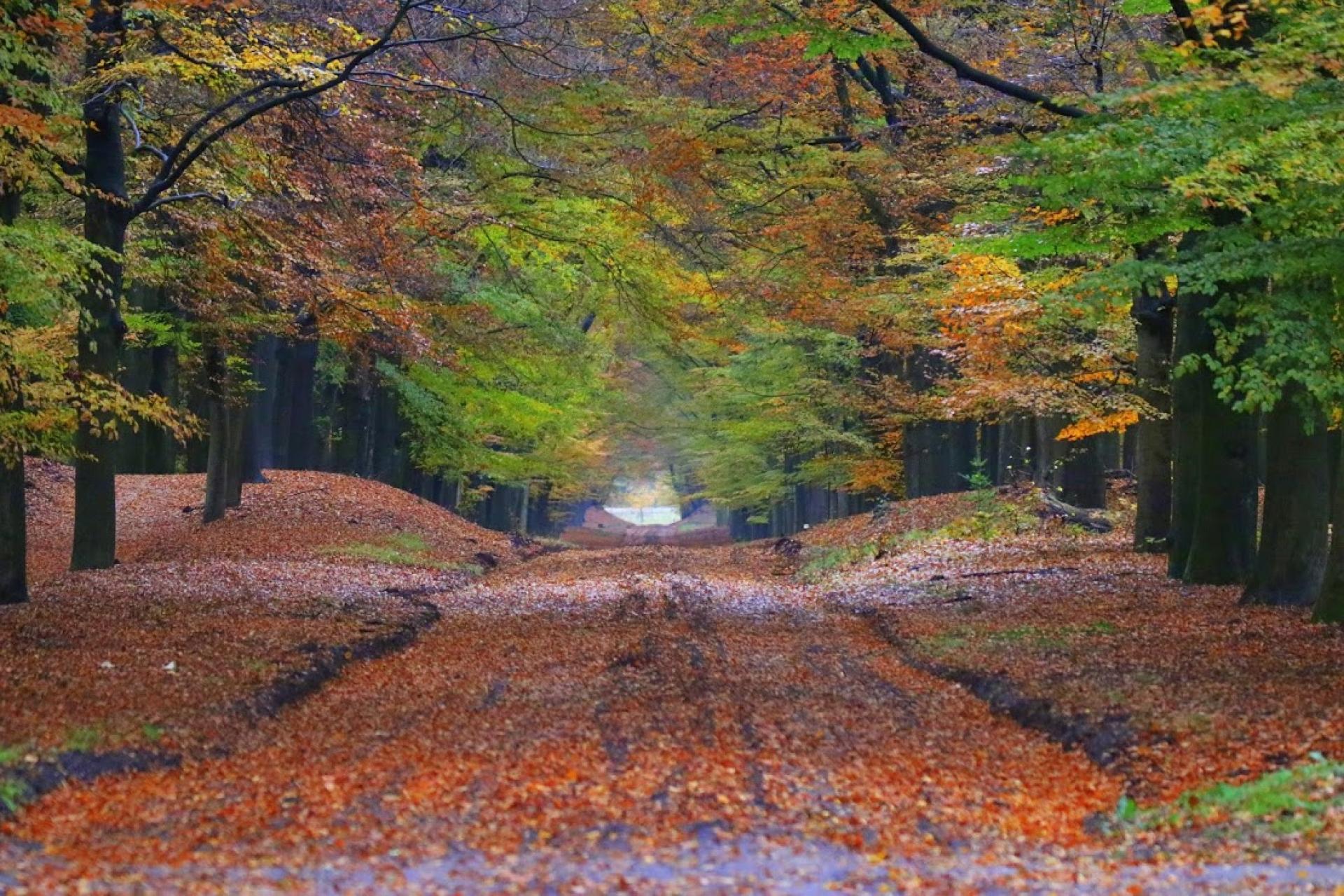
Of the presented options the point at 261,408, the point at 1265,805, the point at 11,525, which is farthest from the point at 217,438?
the point at 1265,805

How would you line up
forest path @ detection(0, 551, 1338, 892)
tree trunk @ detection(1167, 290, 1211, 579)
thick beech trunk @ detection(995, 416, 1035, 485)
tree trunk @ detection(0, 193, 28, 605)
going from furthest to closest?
thick beech trunk @ detection(995, 416, 1035, 485) < tree trunk @ detection(1167, 290, 1211, 579) < tree trunk @ detection(0, 193, 28, 605) < forest path @ detection(0, 551, 1338, 892)

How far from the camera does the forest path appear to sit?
6125 millimetres

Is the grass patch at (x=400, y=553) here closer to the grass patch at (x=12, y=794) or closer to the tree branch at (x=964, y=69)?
the tree branch at (x=964, y=69)

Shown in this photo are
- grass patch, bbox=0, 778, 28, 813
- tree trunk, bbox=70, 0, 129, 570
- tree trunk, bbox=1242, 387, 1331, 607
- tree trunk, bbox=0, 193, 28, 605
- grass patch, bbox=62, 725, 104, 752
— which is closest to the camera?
grass patch, bbox=0, 778, 28, 813

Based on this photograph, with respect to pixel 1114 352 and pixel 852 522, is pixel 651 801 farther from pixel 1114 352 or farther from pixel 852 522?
pixel 852 522

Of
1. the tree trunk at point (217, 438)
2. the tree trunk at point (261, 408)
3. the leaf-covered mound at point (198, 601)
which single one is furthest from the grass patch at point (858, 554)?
the tree trunk at point (261, 408)

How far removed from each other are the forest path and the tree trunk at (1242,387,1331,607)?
4.37 metres

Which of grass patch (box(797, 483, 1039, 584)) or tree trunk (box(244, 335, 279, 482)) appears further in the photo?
tree trunk (box(244, 335, 279, 482))

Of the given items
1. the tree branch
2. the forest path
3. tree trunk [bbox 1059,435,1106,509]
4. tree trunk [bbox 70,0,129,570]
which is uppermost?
the tree branch

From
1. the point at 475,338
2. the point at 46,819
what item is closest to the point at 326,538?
the point at 475,338

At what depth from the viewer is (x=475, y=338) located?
2978cm

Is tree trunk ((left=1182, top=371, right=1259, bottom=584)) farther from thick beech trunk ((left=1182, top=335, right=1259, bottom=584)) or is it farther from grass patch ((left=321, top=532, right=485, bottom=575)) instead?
grass patch ((left=321, top=532, right=485, bottom=575))

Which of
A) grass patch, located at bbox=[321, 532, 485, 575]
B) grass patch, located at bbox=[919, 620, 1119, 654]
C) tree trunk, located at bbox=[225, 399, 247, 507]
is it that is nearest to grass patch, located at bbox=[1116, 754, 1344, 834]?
grass patch, located at bbox=[919, 620, 1119, 654]

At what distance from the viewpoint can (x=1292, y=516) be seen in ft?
46.4
